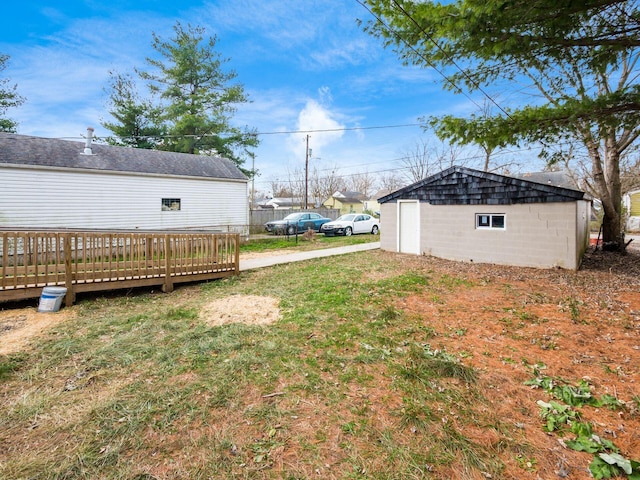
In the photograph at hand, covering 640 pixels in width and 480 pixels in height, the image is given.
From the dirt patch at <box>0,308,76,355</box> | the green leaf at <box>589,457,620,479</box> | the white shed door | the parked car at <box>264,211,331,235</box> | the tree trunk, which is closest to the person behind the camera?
the green leaf at <box>589,457,620,479</box>

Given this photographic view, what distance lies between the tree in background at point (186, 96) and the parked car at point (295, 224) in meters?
6.48

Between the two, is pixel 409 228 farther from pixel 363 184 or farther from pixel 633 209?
pixel 363 184

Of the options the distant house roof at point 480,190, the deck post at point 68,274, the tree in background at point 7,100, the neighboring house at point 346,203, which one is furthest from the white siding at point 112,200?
the neighboring house at point 346,203

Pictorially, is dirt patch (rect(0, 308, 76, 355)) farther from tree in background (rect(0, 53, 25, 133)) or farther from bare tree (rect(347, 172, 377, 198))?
bare tree (rect(347, 172, 377, 198))

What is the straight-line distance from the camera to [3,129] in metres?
17.0

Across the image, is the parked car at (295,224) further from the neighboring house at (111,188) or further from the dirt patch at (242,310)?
the dirt patch at (242,310)

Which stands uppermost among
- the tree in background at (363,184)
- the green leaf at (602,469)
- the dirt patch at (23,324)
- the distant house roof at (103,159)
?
the tree in background at (363,184)

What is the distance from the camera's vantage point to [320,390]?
9.73 ft

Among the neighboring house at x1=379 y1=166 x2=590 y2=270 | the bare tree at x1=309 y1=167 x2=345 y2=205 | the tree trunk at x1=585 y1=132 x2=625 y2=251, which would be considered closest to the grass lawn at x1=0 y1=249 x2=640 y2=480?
the neighboring house at x1=379 y1=166 x2=590 y2=270

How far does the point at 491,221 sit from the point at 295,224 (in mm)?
11172

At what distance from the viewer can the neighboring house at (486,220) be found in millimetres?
8375

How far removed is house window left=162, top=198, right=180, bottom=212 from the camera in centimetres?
1377

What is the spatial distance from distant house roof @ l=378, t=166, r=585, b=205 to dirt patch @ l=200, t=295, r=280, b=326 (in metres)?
7.57

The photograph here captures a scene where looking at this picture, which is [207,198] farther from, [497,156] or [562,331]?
[497,156]
